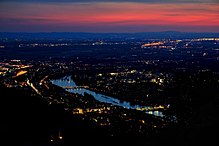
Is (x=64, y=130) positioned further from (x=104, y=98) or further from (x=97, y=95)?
(x=97, y=95)

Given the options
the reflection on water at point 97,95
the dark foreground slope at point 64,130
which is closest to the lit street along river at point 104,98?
the reflection on water at point 97,95

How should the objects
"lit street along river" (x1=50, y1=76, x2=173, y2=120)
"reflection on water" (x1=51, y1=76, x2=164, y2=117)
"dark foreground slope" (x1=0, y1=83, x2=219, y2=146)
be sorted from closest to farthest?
"dark foreground slope" (x1=0, y1=83, x2=219, y2=146)
"lit street along river" (x1=50, y1=76, x2=173, y2=120)
"reflection on water" (x1=51, y1=76, x2=164, y2=117)

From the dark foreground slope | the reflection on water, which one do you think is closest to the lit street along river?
the reflection on water

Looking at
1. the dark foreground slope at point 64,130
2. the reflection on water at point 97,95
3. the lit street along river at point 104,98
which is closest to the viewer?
the dark foreground slope at point 64,130

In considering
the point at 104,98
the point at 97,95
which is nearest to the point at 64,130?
the point at 104,98

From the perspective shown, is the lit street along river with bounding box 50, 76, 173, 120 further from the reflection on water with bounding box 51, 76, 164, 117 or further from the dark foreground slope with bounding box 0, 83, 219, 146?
the dark foreground slope with bounding box 0, 83, 219, 146

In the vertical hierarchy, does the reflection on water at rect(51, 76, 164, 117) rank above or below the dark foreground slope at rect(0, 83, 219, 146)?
below

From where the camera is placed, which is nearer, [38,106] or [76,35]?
[38,106]

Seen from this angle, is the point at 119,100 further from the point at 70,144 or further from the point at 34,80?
the point at 70,144

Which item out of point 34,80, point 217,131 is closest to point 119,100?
point 34,80

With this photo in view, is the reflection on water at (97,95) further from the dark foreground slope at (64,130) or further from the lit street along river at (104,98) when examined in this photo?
the dark foreground slope at (64,130)

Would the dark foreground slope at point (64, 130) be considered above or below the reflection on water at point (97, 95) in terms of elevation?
above
